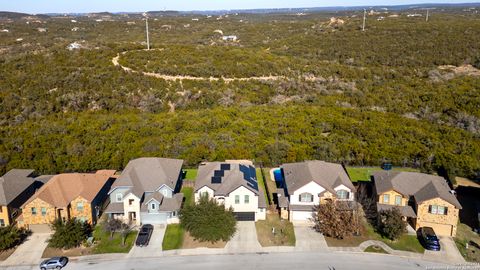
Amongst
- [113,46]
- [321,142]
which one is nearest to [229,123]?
[321,142]

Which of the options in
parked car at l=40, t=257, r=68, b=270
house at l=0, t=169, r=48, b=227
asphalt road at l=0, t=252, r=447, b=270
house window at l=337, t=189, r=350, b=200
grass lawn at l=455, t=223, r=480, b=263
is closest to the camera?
parked car at l=40, t=257, r=68, b=270

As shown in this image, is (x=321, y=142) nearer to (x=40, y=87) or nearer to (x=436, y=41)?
(x=40, y=87)

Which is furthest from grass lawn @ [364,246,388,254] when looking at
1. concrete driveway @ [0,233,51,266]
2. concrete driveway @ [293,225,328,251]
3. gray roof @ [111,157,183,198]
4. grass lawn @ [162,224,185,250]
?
concrete driveway @ [0,233,51,266]

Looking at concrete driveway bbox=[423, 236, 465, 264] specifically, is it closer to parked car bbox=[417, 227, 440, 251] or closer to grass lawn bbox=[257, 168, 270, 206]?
parked car bbox=[417, 227, 440, 251]

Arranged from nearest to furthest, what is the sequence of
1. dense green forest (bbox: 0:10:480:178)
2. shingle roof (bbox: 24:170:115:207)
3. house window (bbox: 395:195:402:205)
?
shingle roof (bbox: 24:170:115:207) → house window (bbox: 395:195:402:205) → dense green forest (bbox: 0:10:480:178)

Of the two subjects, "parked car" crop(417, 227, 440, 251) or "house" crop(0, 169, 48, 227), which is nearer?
"parked car" crop(417, 227, 440, 251)

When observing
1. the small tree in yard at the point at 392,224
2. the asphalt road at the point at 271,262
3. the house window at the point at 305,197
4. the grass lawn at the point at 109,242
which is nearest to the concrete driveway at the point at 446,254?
the asphalt road at the point at 271,262

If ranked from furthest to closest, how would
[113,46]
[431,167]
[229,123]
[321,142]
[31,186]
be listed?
[113,46] → [229,123] → [321,142] → [431,167] → [31,186]
